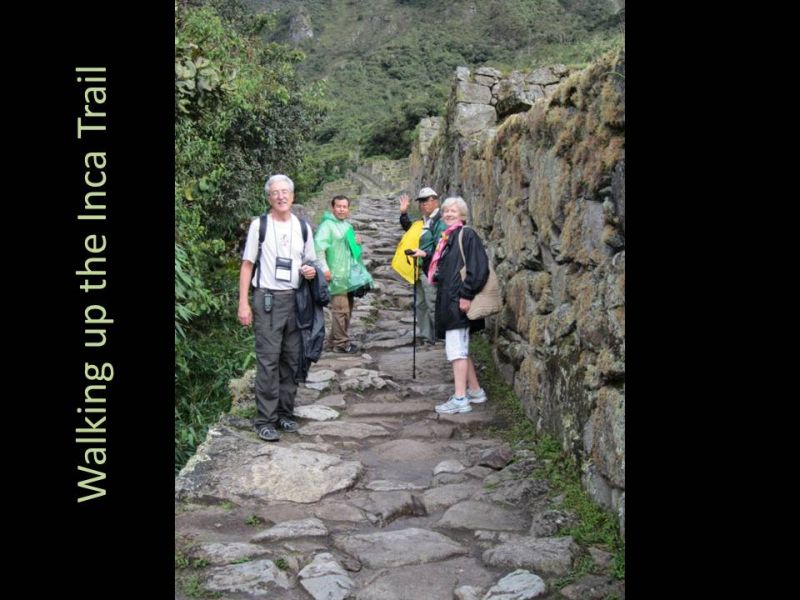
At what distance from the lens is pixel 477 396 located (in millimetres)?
6547

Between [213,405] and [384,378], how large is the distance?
164 centimetres

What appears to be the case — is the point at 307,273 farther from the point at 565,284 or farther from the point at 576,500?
the point at 576,500

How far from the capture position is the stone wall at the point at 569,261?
3951 millimetres

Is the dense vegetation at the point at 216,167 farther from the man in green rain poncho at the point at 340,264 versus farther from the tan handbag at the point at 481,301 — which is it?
the tan handbag at the point at 481,301

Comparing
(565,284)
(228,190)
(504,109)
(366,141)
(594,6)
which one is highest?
(594,6)

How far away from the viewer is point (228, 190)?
38.5 ft

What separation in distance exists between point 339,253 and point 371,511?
4323 mm

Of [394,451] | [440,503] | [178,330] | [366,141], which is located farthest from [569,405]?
[366,141]

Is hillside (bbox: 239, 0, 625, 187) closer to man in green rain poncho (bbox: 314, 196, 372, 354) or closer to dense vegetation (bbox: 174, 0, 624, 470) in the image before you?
dense vegetation (bbox: 174, 0, 624, 470)

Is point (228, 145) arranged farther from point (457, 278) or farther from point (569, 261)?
point (569, 261)

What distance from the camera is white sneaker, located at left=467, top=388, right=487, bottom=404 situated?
6516 mm

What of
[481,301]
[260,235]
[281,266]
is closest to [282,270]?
[281,266]

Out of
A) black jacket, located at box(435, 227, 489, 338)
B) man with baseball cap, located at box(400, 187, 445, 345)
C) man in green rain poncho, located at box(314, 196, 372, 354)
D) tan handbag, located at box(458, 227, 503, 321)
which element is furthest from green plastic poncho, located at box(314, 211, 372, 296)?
tan handbag, located at box(458, 227, 503, 321)

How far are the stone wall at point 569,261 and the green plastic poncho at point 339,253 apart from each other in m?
1.49
